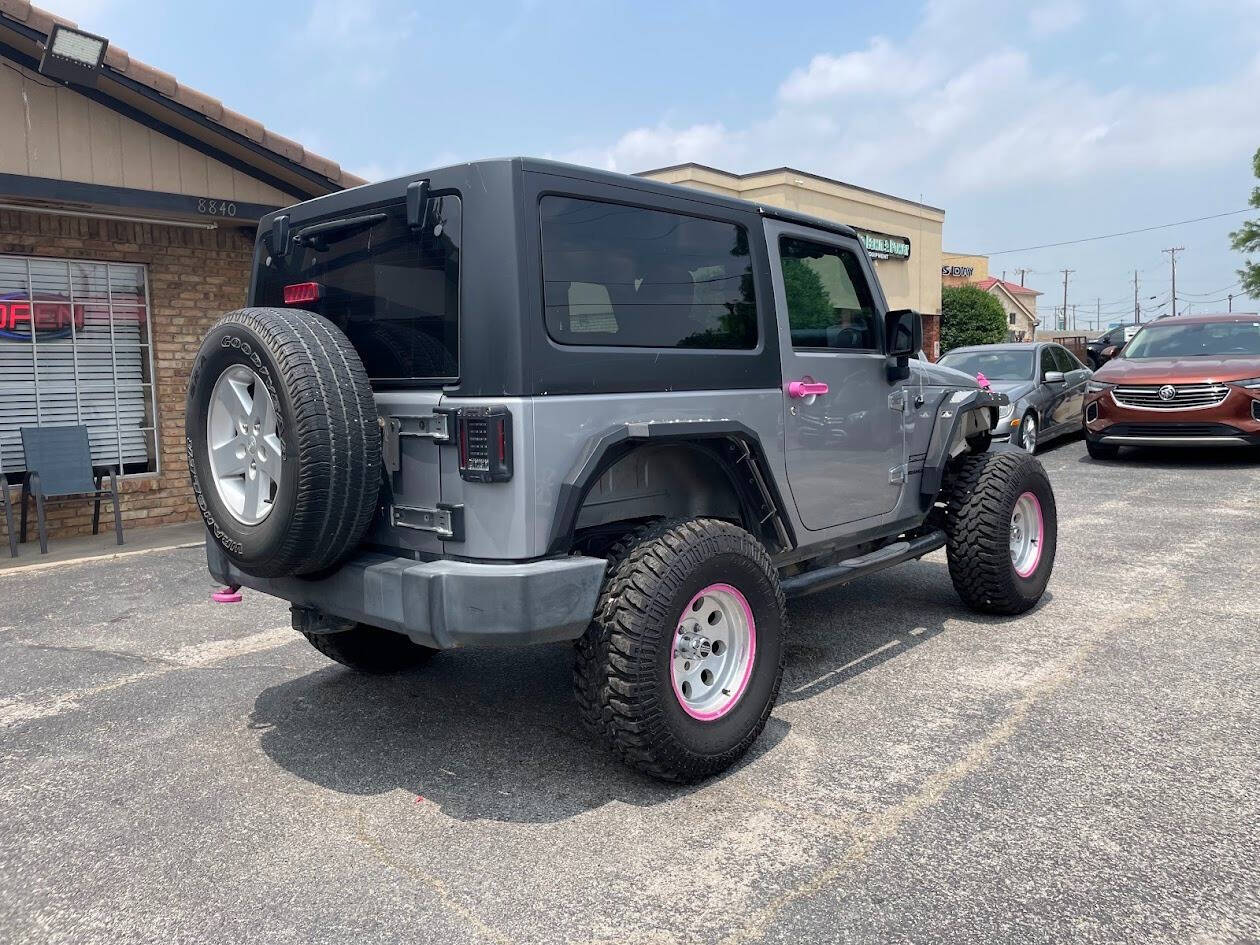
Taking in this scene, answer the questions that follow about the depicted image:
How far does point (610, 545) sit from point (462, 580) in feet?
2.29

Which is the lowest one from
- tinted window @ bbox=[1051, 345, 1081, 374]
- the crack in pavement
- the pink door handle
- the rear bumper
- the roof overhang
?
the crack in pavement

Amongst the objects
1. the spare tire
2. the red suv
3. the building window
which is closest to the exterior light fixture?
the building window

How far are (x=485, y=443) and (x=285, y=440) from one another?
0.63 m

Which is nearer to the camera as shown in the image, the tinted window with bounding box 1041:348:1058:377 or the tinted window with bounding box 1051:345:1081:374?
the tinted window with bounding box 1041:348:1058:377

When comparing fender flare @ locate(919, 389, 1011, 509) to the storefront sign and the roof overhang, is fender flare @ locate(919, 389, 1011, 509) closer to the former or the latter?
the roof overhang

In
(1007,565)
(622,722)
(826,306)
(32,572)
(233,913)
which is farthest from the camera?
(32,572)

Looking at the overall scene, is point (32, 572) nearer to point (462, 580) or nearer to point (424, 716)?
point (424, 716)

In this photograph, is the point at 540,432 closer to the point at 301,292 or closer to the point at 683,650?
the point at 683,650

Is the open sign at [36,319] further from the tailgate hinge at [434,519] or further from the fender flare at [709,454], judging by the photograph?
the fender flare at [709,454]

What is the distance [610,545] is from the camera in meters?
3.46

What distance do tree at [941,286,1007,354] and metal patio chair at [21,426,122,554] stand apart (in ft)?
103

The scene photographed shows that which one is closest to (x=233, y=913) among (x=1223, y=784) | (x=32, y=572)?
(x=1223, y=784)

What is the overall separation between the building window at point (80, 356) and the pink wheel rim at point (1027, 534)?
7.20 meters

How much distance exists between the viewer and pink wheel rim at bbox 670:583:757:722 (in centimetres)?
331
